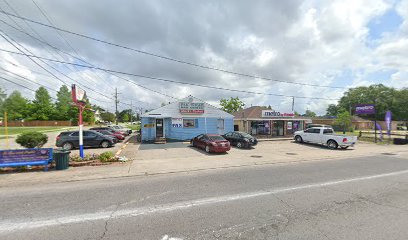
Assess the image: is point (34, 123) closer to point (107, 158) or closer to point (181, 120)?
point (181, 120)

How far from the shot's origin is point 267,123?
28844 mm

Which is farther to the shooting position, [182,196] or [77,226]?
[182,196]

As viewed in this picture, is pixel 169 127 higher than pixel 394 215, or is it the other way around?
pixel 169 127

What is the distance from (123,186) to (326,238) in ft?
19.3

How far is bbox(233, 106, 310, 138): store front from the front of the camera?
2769 cm

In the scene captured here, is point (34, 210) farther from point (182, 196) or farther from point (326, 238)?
point (326, 238)

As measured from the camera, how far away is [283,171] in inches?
366

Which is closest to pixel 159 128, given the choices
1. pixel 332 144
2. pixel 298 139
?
pixel 298 139

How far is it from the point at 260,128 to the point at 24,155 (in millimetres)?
25339

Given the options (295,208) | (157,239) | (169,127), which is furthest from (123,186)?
(169,127)

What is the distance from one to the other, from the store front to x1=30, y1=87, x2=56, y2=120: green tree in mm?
66414

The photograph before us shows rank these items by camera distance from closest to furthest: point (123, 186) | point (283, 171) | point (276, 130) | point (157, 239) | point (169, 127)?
point (157, 239) < point (123, 186) < point (283, 171) < point (169, 127) < point (276, 130)

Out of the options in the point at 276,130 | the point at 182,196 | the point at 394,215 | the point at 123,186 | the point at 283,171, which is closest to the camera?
the point at 394,215

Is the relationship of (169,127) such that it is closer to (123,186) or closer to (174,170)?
(174,170)
